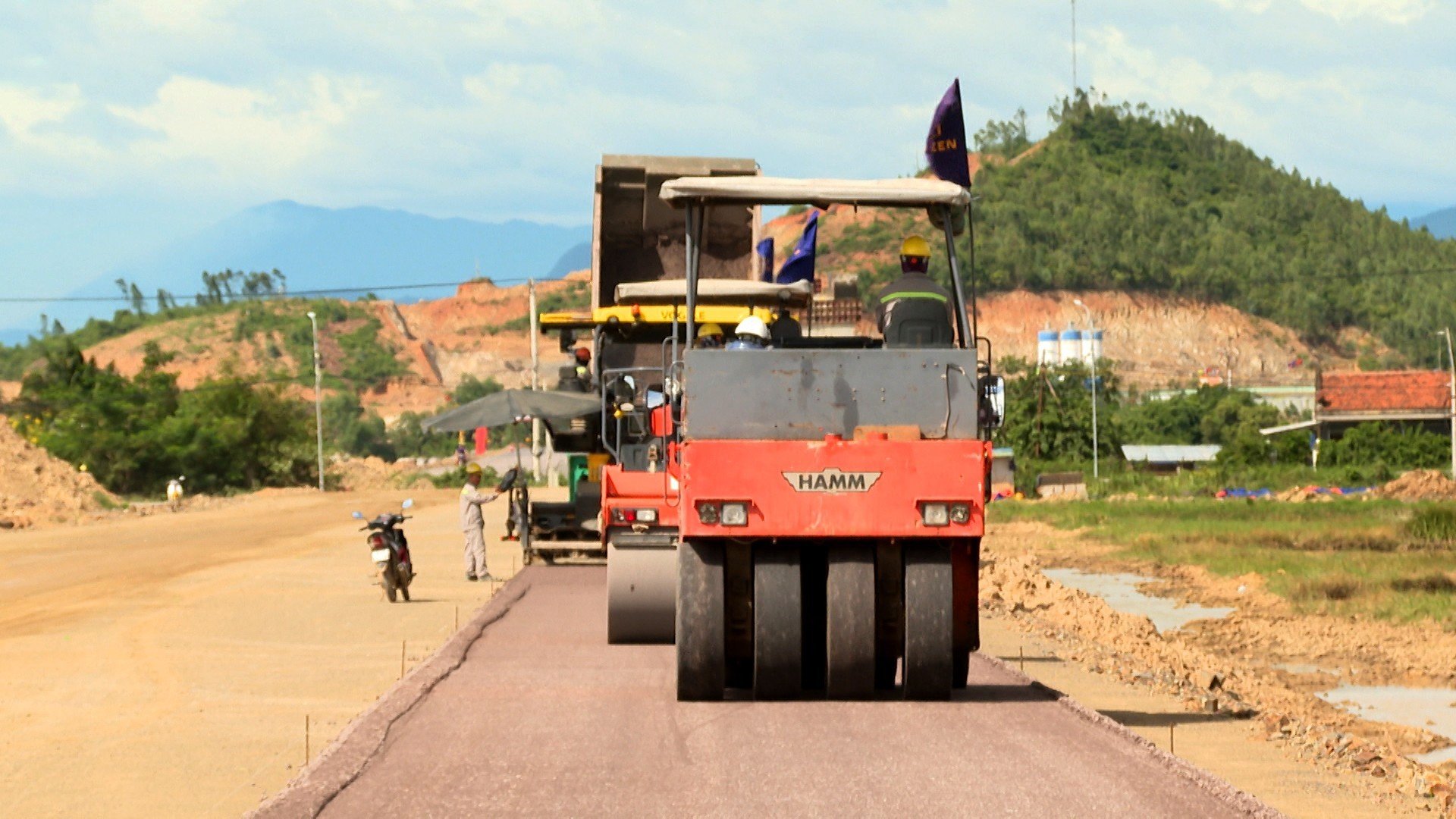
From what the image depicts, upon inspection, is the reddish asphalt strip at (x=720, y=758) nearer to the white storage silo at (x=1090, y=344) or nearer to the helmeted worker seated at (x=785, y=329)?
the helmeted worker seated at (x=785, y=329)

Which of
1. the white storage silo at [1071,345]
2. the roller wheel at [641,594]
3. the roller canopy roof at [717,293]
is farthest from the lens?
the white storage silo at [1071,345]

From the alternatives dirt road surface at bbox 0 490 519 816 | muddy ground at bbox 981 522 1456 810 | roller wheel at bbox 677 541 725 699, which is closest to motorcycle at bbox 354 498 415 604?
dirt road surface at bbox 0 490 519 816

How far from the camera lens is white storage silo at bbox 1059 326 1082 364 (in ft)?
447

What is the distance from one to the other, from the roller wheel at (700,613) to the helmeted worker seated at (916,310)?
1748 millimetres

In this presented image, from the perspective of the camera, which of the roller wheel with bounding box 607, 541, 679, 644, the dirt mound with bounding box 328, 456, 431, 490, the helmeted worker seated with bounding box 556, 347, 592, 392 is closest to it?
the roller wheel with bounding box 607, 541, 679, 644

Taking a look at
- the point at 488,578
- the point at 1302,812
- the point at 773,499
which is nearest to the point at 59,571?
the point at 488,578

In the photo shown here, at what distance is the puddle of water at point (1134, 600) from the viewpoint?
2281cm

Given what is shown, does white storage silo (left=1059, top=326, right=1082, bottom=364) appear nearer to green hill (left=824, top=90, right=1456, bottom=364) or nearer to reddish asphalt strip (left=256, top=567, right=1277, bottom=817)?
green hill (left=824, top=90, right=1456, bottom=364)

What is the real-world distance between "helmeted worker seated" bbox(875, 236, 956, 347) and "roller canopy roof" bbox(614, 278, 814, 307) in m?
6.39

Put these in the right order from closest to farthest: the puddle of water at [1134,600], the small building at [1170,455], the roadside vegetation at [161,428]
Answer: the puddle of water at [1134,600], the roadside vegetation at [161,428], the small building at [1170,455]

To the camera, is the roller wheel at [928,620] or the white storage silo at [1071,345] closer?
the roller wheel at [928,620]

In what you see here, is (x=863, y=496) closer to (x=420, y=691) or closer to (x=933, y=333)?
→ (x=933, y=333)

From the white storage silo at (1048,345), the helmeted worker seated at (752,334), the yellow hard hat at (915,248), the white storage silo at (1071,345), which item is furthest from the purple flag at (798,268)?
the white storage silo at (1048,345)

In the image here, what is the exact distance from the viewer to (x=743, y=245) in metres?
23.3
